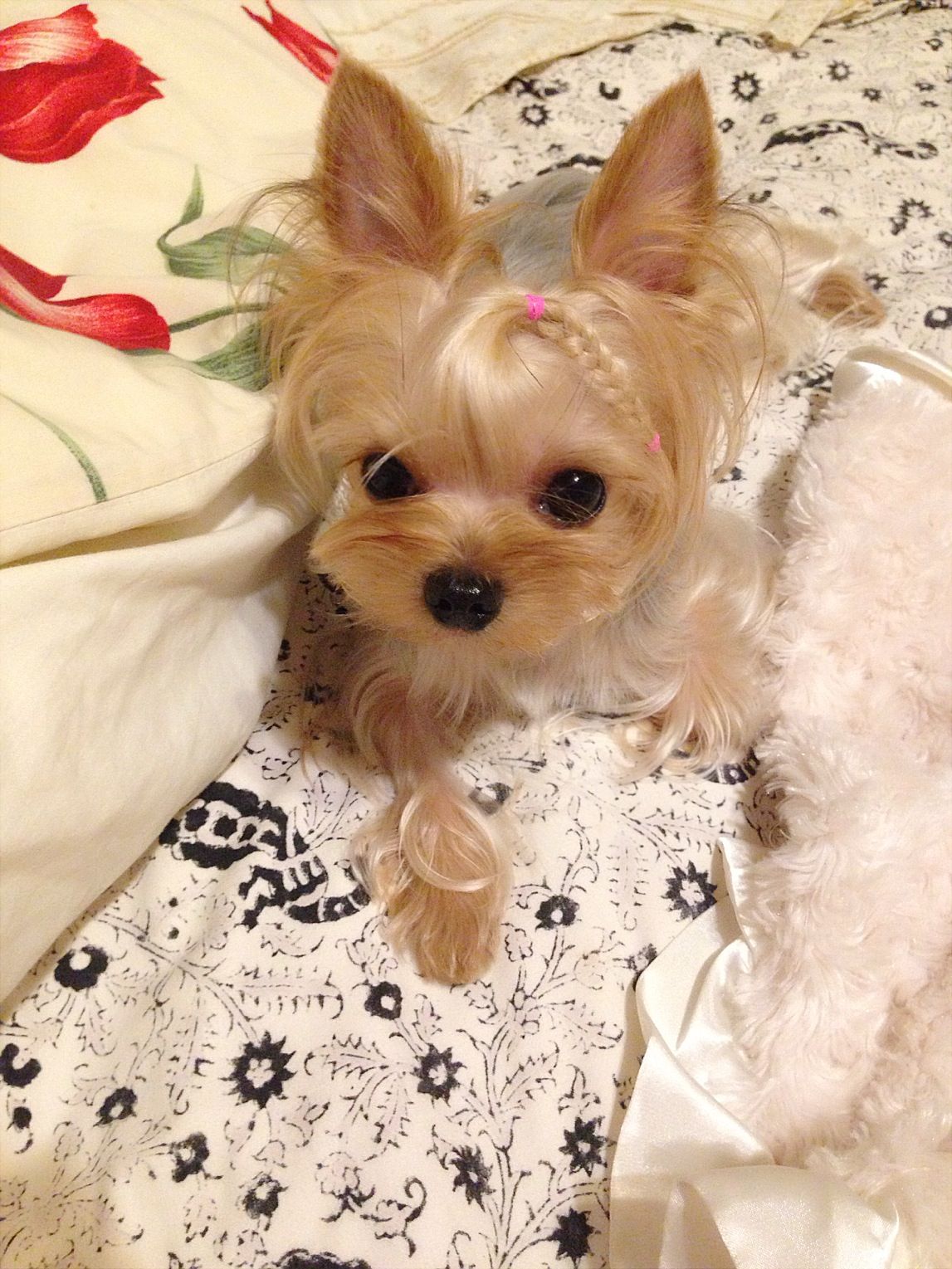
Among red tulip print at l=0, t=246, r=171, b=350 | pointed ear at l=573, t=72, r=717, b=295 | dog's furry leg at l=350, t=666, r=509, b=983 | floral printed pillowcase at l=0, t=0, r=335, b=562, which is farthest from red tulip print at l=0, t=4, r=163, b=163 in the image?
dog's furry leg at l=350, t=666, r=509, b=983

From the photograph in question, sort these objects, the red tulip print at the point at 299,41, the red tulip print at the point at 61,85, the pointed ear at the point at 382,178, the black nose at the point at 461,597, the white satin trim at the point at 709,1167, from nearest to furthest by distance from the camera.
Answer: the white satin trim at the point at 709,1167 → the pointed ear at the point at 382,178 → the black nose at the point at 461,597 → the red tulip print at the point at 61,85 → the red tulip print at the point at 299,41

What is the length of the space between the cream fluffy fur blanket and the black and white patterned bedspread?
0.49 ft

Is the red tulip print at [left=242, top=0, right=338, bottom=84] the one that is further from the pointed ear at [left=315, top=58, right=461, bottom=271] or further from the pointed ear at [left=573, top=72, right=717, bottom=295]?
the pointed ear at [left=573, top=72, right=717, bottom=295]

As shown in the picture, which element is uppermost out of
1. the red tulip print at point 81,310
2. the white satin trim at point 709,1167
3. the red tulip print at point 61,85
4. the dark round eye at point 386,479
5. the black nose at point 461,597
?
the red tulip print at point 61,85

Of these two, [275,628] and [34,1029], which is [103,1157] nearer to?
[34,1029]

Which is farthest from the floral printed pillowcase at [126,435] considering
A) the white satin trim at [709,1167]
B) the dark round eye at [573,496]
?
the white satin trim at [709,1167]

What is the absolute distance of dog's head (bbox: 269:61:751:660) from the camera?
1004 mm

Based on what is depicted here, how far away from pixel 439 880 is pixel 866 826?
1.80ft

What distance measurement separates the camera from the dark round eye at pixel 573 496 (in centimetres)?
111

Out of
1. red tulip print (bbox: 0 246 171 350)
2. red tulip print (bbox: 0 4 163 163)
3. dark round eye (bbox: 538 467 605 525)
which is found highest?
red tulip print (bbox: 0 4 163 163)

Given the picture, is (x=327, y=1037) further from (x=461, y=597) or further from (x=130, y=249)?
(x=130, y=249)

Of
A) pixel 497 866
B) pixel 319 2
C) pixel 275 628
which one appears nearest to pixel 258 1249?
pixel 497 866

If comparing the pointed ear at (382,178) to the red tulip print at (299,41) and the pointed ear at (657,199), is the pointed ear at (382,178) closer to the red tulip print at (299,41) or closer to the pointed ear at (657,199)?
the pointed ear at (657,199)

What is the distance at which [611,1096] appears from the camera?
1103 millimetres
